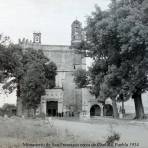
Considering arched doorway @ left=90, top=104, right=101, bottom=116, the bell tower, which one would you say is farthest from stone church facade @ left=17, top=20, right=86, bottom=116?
arched doorway @ left=90, top=104, right=101, bottom=116

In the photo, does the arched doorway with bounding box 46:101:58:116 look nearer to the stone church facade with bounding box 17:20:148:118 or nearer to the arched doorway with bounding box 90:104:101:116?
the stone church facade with bounding box 17:20:148:118

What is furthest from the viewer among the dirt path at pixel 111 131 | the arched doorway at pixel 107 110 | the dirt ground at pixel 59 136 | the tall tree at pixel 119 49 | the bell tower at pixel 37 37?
the bell tower at pixel 37 37

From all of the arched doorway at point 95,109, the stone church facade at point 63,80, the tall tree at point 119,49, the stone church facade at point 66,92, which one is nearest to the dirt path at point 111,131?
the tall tree at point 119,49

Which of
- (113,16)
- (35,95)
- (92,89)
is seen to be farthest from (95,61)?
(35,95)

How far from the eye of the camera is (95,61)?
150 feet

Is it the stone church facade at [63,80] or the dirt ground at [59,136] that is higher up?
the stone church facade at [63,80]

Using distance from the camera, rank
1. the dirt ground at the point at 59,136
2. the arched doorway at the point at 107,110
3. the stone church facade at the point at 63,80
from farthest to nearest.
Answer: the stone church facade at the point at 63,80 < the arched doorway at the point at 107,110 < the dirt ground at the point at 59,136

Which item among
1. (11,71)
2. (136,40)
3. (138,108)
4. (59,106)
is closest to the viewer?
(136,40)

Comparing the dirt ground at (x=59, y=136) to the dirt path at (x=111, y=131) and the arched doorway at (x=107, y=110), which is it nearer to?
the dirt path at (x=111, y=131)

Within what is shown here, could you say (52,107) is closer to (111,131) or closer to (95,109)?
(95,109)

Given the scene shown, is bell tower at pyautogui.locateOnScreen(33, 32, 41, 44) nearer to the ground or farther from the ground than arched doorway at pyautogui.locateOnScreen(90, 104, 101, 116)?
farther from the ground

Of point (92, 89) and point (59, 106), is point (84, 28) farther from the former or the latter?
point (59, 106)

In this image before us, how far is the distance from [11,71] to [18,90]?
80.4 feet

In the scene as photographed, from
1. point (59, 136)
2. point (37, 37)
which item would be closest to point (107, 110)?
point (37, 37)
